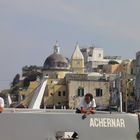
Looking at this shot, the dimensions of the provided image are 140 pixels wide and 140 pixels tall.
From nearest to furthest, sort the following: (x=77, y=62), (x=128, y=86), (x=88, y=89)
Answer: (x=128, y=86) < (x=88, y=89) < (x=77, y=62)

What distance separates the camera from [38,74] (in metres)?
153

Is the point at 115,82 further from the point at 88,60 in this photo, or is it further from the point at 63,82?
the point at 88,60

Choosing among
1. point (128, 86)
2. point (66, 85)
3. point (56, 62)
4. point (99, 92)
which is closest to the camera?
point (128, 86)

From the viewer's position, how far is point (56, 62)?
14088 centimetres

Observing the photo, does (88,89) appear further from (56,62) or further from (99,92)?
(56,62)

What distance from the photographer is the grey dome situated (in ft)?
462

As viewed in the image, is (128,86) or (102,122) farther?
(128,86)

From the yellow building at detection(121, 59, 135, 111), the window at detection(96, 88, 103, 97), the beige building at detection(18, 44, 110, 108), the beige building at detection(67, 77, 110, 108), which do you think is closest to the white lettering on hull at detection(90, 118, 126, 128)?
the yellow building at detection(121, 59, 135, 111)

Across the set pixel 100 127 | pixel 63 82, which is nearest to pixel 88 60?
pixel 63 82

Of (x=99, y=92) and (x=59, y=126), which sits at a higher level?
(x=99, y=92)

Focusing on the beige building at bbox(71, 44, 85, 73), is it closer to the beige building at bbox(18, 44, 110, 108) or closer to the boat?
the beige building at bbox(18, 44, 110, 108)

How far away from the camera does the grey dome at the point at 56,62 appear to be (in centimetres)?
14088

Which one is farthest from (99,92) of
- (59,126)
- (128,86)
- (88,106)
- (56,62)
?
(59,126)

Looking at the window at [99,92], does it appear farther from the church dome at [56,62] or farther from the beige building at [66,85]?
the church dome at [56,62]
